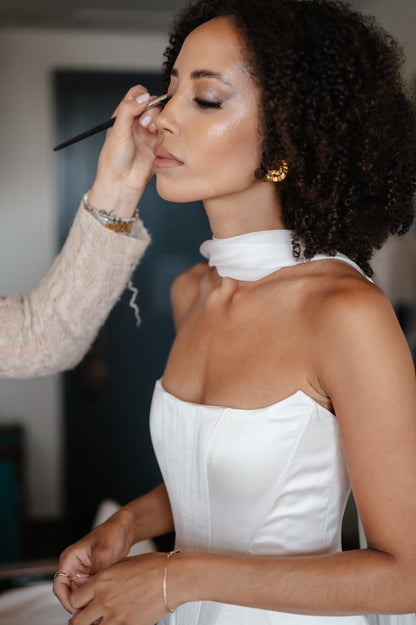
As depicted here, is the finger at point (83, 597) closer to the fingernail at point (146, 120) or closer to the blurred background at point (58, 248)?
the fingernail at point (146, 120)

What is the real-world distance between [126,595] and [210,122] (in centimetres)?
79

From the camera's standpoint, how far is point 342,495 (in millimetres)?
1145

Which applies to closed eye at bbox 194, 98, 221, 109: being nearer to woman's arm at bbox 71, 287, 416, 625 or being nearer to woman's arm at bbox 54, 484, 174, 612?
A: woman's arm at bbox 71, 287, 416, 625

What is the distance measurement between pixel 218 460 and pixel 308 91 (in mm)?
662

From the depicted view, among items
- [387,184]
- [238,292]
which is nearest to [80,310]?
[238,292]

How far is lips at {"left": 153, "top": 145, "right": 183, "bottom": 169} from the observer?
1.17 meters

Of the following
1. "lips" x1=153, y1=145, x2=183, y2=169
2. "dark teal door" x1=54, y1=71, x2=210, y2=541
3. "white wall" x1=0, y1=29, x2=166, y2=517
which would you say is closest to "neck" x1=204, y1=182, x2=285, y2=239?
"lips" x1=153, y1=145, x2=183, y2=169

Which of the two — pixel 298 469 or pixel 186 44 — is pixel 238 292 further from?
pixel 186 44

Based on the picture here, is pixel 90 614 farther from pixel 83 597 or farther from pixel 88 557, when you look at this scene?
pixel 88 557

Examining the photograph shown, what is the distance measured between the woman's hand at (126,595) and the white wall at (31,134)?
2953 millimetres

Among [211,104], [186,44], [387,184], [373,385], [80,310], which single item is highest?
[186,44]

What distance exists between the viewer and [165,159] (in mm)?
1184

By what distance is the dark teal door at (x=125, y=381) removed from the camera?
377cm

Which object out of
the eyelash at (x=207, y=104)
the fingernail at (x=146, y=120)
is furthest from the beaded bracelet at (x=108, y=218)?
the eyelash at (x=207, y=104)
